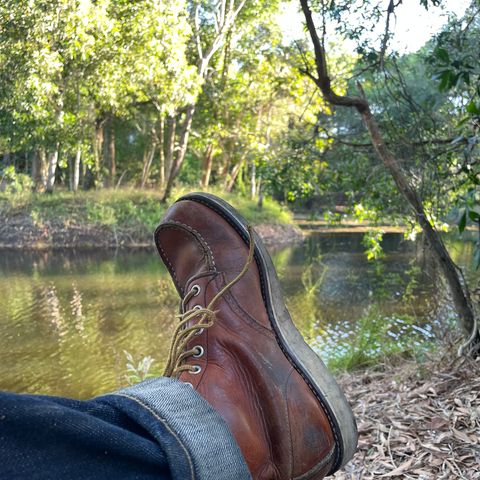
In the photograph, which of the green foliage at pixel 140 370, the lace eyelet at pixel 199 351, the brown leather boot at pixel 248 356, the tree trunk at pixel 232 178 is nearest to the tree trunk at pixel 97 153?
the tree trunk at pixel 232 178

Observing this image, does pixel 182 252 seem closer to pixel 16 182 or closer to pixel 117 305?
pixel 117 305

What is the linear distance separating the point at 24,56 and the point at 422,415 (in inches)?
267

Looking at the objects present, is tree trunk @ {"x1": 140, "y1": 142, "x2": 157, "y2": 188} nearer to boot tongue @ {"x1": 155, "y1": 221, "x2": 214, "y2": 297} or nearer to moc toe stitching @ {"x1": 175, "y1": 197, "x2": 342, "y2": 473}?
boot tongue @ {"x1": 155, "y1": 221, "x2": 214, "y2": 297}

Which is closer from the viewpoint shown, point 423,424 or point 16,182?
point 423,424

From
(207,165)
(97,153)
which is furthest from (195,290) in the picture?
(207,165)

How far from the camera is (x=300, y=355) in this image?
1.35m

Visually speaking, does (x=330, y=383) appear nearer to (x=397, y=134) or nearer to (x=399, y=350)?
(x=397, y=134)

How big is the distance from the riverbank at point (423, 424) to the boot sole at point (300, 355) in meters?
0.52

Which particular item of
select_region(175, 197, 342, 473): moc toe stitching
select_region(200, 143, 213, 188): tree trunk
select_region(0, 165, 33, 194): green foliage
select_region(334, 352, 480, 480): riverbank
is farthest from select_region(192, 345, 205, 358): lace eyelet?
select_region(200, 143, 213, 188): tree trunk

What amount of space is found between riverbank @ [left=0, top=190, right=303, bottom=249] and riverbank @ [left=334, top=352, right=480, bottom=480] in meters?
10.6

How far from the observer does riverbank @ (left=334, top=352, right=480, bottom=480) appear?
5.60ft

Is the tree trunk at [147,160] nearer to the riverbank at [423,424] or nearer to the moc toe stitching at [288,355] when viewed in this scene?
the riverbank at [423,424]

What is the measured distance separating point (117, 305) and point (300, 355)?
22.3ft

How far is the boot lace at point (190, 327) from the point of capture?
1.30 metres
